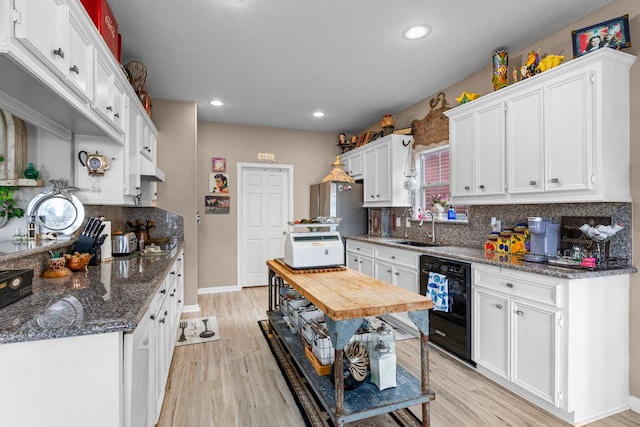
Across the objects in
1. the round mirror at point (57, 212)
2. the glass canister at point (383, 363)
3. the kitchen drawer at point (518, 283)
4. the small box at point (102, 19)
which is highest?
the small box at point (102, 19)

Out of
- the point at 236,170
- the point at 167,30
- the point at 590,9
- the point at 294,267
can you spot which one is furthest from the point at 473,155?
the point at 236,170

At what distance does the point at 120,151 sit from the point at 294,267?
156cm

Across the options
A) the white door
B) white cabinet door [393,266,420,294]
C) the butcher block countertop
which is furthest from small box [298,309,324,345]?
the white door

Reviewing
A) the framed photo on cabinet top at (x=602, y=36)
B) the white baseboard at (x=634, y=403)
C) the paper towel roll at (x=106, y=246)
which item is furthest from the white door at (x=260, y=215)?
the white baseboard at (x=634, y=403)

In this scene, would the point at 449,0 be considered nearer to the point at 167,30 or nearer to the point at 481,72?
the point at 481,72

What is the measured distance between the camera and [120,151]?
239cm

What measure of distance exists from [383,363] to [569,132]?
6.57ft

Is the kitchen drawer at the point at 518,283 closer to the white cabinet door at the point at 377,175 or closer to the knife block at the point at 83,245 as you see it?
the white cabinet door at the point at 377,175

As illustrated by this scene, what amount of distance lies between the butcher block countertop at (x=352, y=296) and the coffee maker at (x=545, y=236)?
4.13ft

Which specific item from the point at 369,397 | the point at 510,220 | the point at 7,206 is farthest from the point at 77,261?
the point at 510,220

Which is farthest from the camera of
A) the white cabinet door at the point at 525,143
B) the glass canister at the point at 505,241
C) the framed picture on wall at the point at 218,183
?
the framed picture on wall at the point at 218,183

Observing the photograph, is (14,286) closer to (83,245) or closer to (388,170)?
(83,245)

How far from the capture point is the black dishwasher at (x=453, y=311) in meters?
2.65

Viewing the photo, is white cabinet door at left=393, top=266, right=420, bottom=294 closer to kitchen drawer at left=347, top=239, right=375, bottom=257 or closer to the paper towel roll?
kitchen drawer at left=347, top=239, right=375, bottom=257
